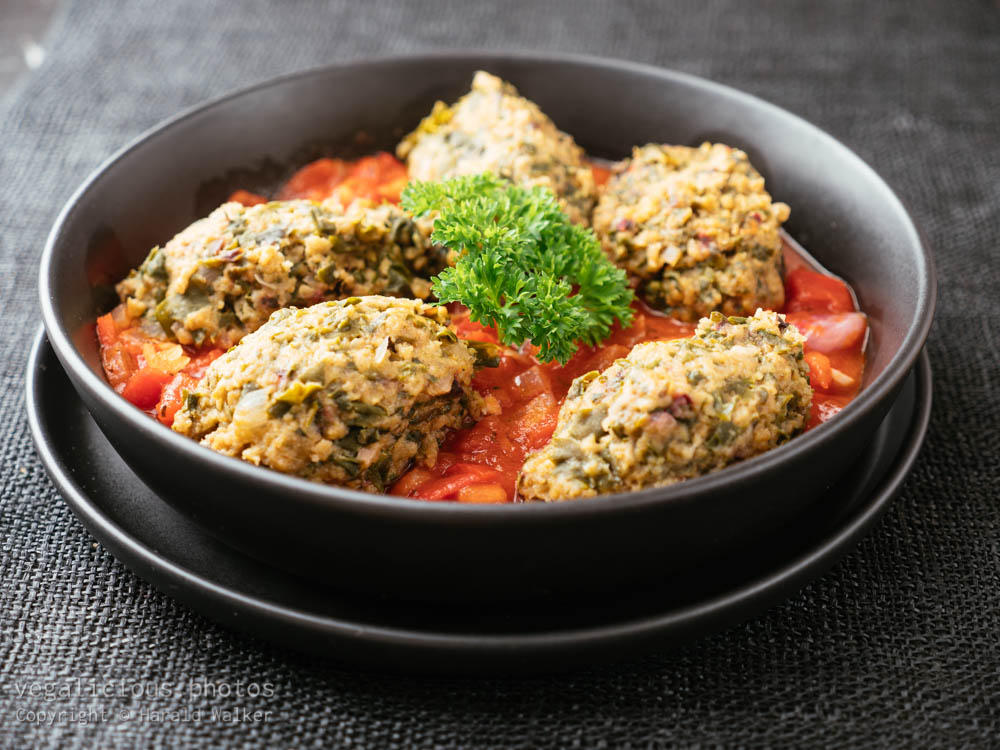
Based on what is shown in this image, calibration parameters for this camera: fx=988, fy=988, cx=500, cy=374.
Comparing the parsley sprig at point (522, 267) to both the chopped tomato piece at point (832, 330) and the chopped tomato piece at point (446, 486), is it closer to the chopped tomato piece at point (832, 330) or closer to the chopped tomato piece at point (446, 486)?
the chopped tomato piece at point (446, 486)

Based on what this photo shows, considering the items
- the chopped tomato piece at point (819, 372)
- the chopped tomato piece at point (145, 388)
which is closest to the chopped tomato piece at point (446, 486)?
the chopped tomato piece at point (145, 388)

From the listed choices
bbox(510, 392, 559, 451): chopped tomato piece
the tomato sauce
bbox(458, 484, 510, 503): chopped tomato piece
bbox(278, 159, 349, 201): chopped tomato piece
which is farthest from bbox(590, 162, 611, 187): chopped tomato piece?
bbox(458, 484, 510, 503): chopped tomato piece

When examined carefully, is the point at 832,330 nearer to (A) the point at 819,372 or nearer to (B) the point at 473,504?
(A) the point at 819,372

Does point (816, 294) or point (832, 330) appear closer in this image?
point (832, 330)

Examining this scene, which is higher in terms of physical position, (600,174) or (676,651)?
(600,174)

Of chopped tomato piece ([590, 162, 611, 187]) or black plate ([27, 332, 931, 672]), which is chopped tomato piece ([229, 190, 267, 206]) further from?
chopped tomato piece ([590, 162, 611, 187])

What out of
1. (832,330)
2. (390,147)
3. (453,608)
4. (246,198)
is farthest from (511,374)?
(390,147)

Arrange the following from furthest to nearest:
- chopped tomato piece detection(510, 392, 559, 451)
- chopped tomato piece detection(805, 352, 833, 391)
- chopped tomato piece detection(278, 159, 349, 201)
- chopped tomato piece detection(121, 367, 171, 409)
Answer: chopped tomato piece detection(278, 159, 349, 201)
chopped tomato piece detection(805, 352, 833, 391)
chopped tomato piece detection(121, 367, 171, 409)
chopped tomato piece detection(510, 392, 559, 451)
